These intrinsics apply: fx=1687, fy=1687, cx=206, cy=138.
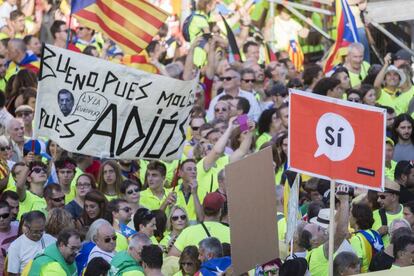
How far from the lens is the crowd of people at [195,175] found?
46.0 feet

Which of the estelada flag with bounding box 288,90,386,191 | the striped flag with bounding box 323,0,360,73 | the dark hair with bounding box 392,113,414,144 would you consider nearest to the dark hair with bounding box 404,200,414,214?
the dark hair with bounding box 392,113,414,144

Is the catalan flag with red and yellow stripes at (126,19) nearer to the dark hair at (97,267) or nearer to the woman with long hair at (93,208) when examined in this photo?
the woman with long hair at (93,208)

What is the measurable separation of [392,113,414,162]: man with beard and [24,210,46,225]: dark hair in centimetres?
488

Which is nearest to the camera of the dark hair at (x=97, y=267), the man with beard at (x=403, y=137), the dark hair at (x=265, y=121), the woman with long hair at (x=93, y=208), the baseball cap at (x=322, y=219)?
the dark hair at (x=97, y=267)

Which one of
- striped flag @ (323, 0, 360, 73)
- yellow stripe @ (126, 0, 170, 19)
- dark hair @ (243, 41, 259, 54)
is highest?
yellow stripe @ (126, 0, 170, 19)

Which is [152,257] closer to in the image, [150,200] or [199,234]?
[199,234]

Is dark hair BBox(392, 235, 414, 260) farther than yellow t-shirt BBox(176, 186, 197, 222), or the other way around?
yellow t-shirt BBox(176, 186, 197, 222)

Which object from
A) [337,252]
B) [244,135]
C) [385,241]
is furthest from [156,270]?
[244,135]

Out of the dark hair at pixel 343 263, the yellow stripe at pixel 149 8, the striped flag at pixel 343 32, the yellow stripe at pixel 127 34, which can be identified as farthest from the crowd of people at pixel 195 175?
the yellow stripe at pixel 149 8

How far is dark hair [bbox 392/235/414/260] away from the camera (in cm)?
1421

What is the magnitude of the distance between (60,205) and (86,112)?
92cm

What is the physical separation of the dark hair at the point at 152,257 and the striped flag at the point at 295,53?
409 inches

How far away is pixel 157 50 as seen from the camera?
2108 centimetres

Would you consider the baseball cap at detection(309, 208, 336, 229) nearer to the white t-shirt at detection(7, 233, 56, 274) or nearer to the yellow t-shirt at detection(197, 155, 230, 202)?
the yellow t-shirt at detection(197, 155, 230, 202)
